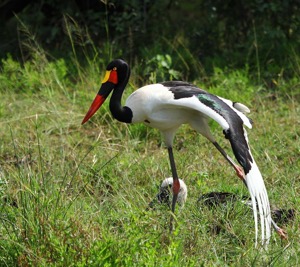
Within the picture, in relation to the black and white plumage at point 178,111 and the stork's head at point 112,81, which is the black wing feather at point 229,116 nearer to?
the black and white plumage at point 178,111

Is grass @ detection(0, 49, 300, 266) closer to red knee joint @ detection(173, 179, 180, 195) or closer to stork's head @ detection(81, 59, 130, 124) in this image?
red knee joint @ detection(173, 179, 180, 195)

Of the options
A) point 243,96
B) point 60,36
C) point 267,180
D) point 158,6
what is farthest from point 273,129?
point 60,36

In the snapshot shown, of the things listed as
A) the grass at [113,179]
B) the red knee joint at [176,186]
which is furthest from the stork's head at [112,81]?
the red knee joint at [176,186]

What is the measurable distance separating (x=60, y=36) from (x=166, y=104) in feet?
12.7

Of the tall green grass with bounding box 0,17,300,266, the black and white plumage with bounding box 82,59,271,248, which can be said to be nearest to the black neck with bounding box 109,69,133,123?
the black and white plumage with bounding box 82,59,271,248

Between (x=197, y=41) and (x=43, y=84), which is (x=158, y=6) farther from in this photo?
(x=43, y=84)

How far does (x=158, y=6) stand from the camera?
884 cm

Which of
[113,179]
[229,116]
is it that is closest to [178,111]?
[229,116]

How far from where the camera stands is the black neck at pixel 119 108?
5559 millimetres

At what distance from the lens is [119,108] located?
561 centimetres

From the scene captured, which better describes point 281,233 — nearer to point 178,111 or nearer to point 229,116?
point 229,116

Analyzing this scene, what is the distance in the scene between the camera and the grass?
4.29 meters

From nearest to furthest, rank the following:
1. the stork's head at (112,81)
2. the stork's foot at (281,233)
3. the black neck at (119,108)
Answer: the stork's foot at (281,233) < the black neck at (119,108) < the stork's head at (112,81)

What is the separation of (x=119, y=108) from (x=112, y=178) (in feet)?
2.06
